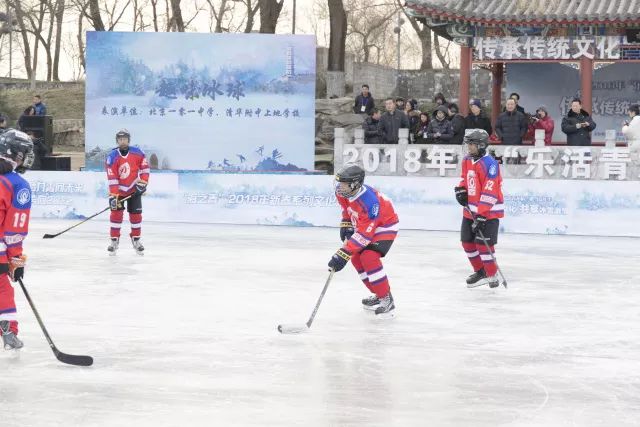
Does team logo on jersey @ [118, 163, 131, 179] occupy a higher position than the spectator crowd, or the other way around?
the spectator crowd

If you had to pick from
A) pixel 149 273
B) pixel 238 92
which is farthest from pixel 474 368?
pixel 238 92

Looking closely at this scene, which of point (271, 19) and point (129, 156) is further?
point (271, 19)

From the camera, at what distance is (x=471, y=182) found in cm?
1084

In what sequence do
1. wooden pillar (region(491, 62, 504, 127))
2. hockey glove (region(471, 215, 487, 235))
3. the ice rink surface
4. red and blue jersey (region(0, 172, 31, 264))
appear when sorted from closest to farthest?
the ice rink surface
red and blue jersey (region(0, 172, 31, 264))
hockey glove (region(471, 215, 487, 235))
wooden pillar (region(491, 62, 504, 127))

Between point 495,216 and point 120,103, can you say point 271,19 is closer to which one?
point 120,103

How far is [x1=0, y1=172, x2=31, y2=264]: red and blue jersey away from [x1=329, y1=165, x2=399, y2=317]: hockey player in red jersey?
7.86 feet

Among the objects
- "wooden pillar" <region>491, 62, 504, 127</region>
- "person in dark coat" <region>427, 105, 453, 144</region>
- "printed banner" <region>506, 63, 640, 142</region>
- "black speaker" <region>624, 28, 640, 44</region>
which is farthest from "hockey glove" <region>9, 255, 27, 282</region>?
"wooden pillar" <region>491, 62, 504, 127</region>

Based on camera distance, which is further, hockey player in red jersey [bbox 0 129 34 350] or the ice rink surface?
hockey player in red jersey [bbox 0 129 34 350]

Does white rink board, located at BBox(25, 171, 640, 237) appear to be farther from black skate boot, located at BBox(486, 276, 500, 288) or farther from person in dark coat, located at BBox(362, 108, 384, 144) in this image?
black skate boot, located at BBox(486, 276, 500, 288)

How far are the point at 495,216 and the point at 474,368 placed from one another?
402cm

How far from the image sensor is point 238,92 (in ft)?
72.6

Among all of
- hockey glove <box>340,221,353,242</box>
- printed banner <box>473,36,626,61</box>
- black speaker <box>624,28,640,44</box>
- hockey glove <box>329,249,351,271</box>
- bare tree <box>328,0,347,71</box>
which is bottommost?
hockey glove <box>329,249,351,271</box>

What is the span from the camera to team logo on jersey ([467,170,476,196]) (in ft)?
35.4

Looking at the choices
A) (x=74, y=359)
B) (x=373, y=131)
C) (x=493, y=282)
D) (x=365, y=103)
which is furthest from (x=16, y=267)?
(x=365, y=103)
